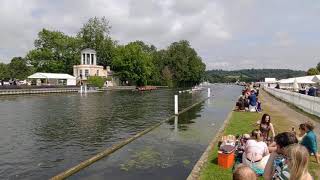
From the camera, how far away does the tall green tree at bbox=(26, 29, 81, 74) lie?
118m

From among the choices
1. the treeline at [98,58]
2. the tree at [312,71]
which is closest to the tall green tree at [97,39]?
the treeline at [98,58]

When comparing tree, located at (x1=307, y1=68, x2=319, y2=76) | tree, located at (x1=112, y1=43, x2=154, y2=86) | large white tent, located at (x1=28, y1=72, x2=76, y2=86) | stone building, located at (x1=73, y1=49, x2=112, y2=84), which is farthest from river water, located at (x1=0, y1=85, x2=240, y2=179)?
tree, located at (x1=307, y1=68, x2=319, y2=76)

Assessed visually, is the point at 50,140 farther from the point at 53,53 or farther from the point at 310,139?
the point at 53,53

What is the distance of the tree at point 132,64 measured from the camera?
389 ft

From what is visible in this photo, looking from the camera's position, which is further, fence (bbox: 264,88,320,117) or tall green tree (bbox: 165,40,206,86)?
tall green tree (bbox: 165,40,206,86)

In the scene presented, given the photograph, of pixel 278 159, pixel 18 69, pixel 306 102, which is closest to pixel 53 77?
pixel 18 69

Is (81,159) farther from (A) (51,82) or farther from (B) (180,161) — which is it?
(A) (51,82)

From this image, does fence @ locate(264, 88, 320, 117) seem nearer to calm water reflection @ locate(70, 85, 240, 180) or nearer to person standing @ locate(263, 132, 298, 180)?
calm water reflection @ locate(70, 85, 240, 180)

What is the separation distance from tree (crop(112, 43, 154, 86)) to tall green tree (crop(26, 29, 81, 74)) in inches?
568

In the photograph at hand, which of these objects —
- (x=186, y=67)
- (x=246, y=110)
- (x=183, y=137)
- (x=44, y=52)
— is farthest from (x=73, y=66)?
(x=183, y=137)

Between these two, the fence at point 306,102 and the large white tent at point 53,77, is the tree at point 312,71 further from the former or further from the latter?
the fence at point 306,102

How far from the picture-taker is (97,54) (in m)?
130

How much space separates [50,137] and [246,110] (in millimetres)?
16295

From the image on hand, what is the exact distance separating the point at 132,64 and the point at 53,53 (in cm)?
2561
